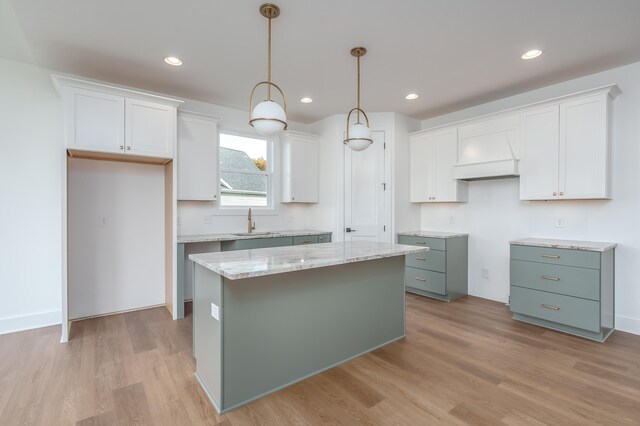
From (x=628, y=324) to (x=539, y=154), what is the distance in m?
1.90

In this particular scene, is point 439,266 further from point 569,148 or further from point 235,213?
point 235,213

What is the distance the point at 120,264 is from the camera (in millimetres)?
3631

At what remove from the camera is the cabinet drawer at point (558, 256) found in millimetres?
2887

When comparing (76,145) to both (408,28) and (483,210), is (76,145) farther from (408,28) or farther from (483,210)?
(483,210)

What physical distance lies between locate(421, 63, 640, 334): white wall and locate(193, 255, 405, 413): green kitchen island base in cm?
217

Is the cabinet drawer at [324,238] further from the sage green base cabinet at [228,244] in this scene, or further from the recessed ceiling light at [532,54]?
the recessed ceiling light at [532,54]

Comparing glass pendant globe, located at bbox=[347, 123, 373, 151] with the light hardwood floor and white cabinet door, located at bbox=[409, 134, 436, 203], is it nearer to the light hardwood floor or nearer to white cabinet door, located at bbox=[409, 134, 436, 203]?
the light hardwood floor

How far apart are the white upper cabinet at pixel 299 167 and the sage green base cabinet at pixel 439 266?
1579 mm

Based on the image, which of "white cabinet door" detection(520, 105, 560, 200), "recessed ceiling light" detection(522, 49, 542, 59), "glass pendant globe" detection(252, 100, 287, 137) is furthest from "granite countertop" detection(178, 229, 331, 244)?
"recessed ceiling light" detection(522, 49, 542, 59)

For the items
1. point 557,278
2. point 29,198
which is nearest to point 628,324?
point 557,278

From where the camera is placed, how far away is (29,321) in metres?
3.15

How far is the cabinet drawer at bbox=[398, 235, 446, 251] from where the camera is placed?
4.10 m

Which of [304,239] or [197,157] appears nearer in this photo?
[197,157]

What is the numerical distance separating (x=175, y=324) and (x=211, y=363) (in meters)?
1.53
